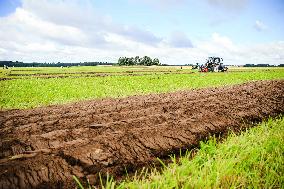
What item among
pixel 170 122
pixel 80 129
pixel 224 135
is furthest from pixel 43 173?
pixel 224 135

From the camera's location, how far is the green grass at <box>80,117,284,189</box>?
3.47 m

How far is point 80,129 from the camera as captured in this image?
17.7ft

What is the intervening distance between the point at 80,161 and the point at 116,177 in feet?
1.88

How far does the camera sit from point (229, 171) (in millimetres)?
3758

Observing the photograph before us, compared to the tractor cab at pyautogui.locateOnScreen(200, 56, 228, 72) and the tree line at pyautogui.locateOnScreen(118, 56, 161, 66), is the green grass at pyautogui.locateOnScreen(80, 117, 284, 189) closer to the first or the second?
the tractor cab at pyautogui.locateOnScreen(200, 56, 228, 72)

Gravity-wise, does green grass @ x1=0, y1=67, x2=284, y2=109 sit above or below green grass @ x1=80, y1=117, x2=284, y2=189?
above

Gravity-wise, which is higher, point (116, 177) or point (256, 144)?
point (256, 144)

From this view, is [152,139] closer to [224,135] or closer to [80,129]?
[80,129]

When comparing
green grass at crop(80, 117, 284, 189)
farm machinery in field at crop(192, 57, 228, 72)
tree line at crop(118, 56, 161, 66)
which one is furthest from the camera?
tree line at crop(118, 56, 161, 66)

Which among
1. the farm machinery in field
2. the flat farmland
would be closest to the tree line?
the farm machinery in field

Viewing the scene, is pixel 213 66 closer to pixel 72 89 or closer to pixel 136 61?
pixel 72 89

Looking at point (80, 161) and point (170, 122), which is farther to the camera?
point (170, 122)

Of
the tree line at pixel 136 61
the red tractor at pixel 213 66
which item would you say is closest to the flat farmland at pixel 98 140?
the red tractor at pixel 213 66

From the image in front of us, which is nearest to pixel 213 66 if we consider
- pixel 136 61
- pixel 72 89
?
pixel 72 89
